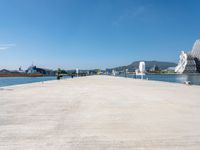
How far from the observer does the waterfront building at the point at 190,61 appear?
178 metres

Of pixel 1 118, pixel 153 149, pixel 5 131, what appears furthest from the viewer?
pixel 1 118

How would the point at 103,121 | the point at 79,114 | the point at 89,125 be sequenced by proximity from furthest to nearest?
the point at 79,114, the point at 103,121, the point at 89,125

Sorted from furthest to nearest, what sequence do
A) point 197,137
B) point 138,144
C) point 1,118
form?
point 1,118, point 197,137, point 138,144

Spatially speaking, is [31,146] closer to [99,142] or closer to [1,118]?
[99,142]

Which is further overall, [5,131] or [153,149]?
[5,131]

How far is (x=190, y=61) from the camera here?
585 feet

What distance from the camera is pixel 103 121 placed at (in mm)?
5531

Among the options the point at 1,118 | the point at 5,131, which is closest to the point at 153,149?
the point at 5,131

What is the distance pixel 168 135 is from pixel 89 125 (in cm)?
169

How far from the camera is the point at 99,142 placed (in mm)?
3879

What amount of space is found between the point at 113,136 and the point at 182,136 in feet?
4.00

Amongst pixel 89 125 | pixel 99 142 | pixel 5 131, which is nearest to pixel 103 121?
pixel 89 125

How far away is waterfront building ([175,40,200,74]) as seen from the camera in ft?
583

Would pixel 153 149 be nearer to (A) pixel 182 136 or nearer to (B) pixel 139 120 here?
(A) pixel 182 136
